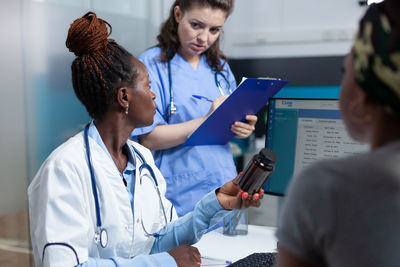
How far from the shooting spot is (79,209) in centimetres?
94

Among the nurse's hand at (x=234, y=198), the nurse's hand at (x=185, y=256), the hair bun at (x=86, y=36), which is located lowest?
the nurse's hand at (x=185, y=256)

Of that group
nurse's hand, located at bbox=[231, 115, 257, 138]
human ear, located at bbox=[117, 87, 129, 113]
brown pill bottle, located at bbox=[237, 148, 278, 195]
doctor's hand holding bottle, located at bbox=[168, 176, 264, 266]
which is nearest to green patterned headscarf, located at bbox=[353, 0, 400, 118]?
brown pill bottle, located at bbox=[237, 148, 278, 195]

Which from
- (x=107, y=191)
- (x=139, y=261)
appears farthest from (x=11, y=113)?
(x=139, y=261)

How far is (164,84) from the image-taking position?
163 centimetres

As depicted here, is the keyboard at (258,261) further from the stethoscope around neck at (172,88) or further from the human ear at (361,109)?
the stethoscope around neck at (172,88)

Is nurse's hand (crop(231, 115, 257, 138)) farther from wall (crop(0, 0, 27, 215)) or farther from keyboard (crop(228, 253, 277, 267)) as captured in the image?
wall (crop(0, 0, 27, 215))

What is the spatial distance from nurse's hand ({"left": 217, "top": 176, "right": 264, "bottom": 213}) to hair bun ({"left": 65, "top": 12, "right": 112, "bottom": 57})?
53 cm

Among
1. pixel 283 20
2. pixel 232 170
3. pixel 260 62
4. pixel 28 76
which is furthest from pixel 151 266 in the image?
pixel 283 20

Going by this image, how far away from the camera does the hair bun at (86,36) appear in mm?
1047

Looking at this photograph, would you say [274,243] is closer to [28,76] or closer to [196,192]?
[196,192]

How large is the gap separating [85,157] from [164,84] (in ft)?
2.23

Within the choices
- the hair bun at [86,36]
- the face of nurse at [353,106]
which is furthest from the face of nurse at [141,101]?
the face of nurse at [353,106]

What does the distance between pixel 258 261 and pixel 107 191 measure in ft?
1.39

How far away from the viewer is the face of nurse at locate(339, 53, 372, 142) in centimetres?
49
